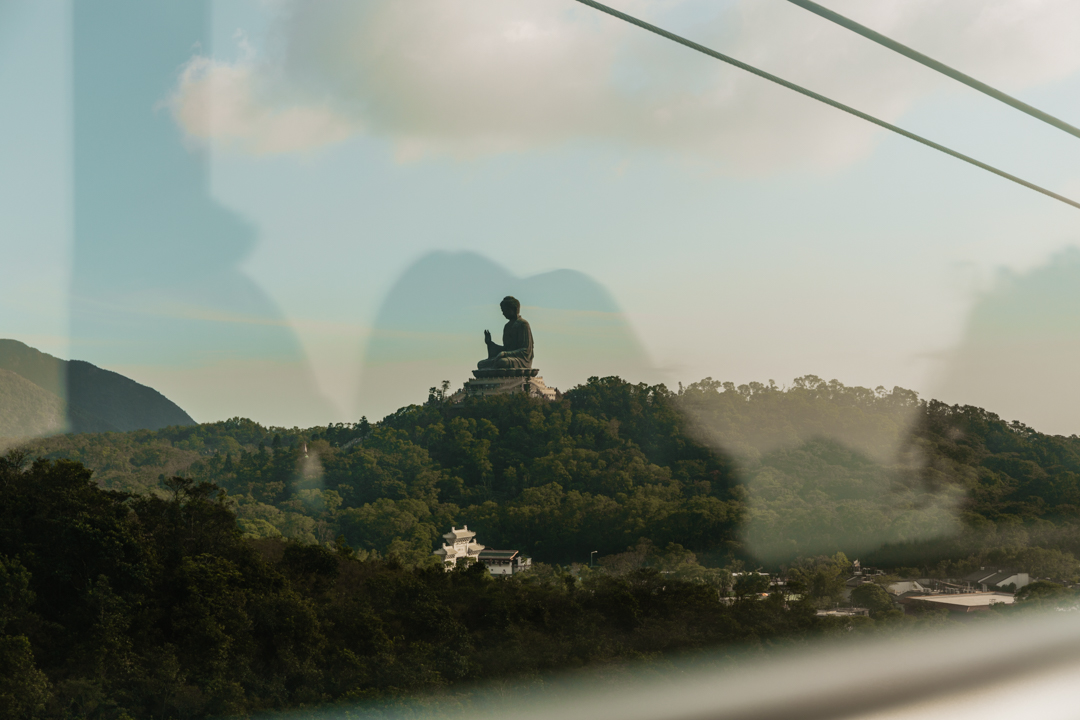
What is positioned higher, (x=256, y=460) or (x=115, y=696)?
(x=256, y=460)

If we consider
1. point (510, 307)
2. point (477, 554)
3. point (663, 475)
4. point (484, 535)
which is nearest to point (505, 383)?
point (510, 307)

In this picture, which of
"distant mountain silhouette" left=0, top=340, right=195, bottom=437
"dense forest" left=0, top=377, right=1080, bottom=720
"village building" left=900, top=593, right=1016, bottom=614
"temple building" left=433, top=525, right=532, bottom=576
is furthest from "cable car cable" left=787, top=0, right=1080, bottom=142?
"distant mountain silhouette" left=0, top=340, right=195, bottom=437

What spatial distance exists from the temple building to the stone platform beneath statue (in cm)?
747

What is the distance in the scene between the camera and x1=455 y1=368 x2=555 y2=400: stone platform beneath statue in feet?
84.6

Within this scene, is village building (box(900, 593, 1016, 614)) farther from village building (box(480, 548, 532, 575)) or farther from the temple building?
village building (box(480, 548, 532, 575))

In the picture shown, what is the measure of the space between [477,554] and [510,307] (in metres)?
9.33

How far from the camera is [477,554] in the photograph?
1817 cm

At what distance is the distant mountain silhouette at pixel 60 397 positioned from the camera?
21.1 meters

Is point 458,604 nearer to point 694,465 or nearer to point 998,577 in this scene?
point 998,577

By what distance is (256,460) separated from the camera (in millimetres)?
23922

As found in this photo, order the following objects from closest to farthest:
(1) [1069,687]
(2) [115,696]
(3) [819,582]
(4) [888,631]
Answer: (1) [1069,687] < (2) [115,696] < (4) [888,631] < (3) [819,582]

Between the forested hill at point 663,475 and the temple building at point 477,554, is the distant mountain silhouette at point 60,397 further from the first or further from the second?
the temple building at point 477,554

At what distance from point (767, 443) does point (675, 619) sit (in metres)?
12.8

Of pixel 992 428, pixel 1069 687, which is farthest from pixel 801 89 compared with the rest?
pixel 992 428
